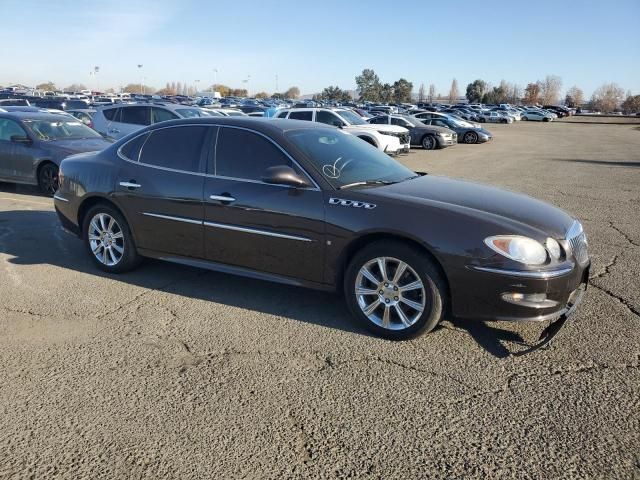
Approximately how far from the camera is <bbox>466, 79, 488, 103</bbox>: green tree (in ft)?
390

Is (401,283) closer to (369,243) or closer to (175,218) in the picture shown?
(369,243)

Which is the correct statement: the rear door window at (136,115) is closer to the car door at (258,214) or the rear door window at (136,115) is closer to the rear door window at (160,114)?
the rear door window at (160,114)

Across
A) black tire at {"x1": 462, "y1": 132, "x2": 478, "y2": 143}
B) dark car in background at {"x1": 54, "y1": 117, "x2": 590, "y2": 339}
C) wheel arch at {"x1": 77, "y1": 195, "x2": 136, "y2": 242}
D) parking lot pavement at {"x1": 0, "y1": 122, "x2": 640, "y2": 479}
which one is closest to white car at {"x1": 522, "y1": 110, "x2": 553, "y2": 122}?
black tire at {"x1": 462, "y1": 132, "x2": 478, "y2": 143}

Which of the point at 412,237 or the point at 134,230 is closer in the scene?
the point at 412,237

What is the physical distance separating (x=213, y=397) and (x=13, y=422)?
3.54ft

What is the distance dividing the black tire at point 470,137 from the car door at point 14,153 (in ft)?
76.0

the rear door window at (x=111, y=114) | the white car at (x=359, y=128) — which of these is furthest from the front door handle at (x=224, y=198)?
the white car at (x=359, y=128)

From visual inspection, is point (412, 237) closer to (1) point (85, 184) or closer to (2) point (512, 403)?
(2) point (512, 403)

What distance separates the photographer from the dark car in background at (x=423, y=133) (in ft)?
76.9

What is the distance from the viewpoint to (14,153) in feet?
32.9

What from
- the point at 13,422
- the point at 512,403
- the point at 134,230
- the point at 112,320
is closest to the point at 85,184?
the point at 134,230

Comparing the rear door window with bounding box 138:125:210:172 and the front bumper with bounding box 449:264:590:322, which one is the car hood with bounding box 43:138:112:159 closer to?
the rear door window with bounding box 138:125:210:172

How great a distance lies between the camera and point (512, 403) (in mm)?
3164

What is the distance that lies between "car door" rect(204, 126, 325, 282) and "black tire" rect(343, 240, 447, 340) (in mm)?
328
